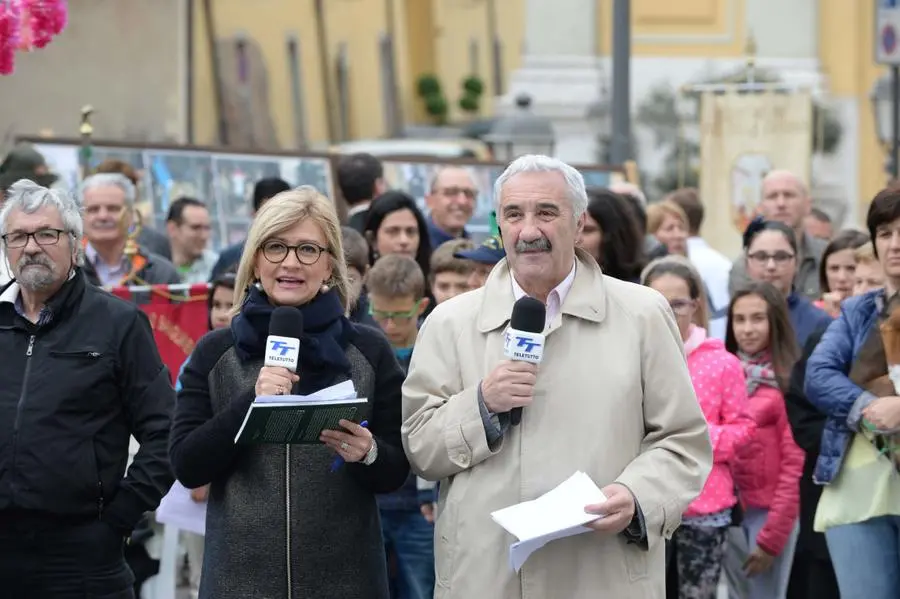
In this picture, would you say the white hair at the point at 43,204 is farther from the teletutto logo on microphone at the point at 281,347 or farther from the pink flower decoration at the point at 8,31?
the teletutto logo on microphone at the point at 281,347

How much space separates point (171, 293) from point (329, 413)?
4689 millimetres

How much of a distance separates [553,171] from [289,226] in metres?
0.81

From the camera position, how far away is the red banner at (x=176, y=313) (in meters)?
10.5

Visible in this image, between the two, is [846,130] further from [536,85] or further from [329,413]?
[329,413]

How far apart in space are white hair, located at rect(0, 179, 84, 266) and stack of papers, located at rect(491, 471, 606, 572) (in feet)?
6.46

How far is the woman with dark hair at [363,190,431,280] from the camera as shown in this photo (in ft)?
34.0

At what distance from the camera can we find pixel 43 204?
707 centimetres

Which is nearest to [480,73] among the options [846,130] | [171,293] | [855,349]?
[846,130]

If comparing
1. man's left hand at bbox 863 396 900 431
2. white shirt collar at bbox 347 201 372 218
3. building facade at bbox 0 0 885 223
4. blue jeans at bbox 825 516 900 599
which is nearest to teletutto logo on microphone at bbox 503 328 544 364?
man's left hand at bbox 863 396 900 431

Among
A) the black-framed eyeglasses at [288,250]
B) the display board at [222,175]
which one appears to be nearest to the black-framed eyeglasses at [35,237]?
the black-framed eyeglasses at [288,250]

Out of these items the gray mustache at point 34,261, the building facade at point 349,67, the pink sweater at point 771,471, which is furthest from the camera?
the building facade at point 349,67

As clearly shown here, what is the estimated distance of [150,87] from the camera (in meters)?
29.0

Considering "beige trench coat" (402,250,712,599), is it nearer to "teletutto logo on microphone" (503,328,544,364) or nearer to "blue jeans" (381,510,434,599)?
"teletutto logo on microphone" (503,328,544,364)

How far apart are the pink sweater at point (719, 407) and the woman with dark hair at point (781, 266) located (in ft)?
4.51
